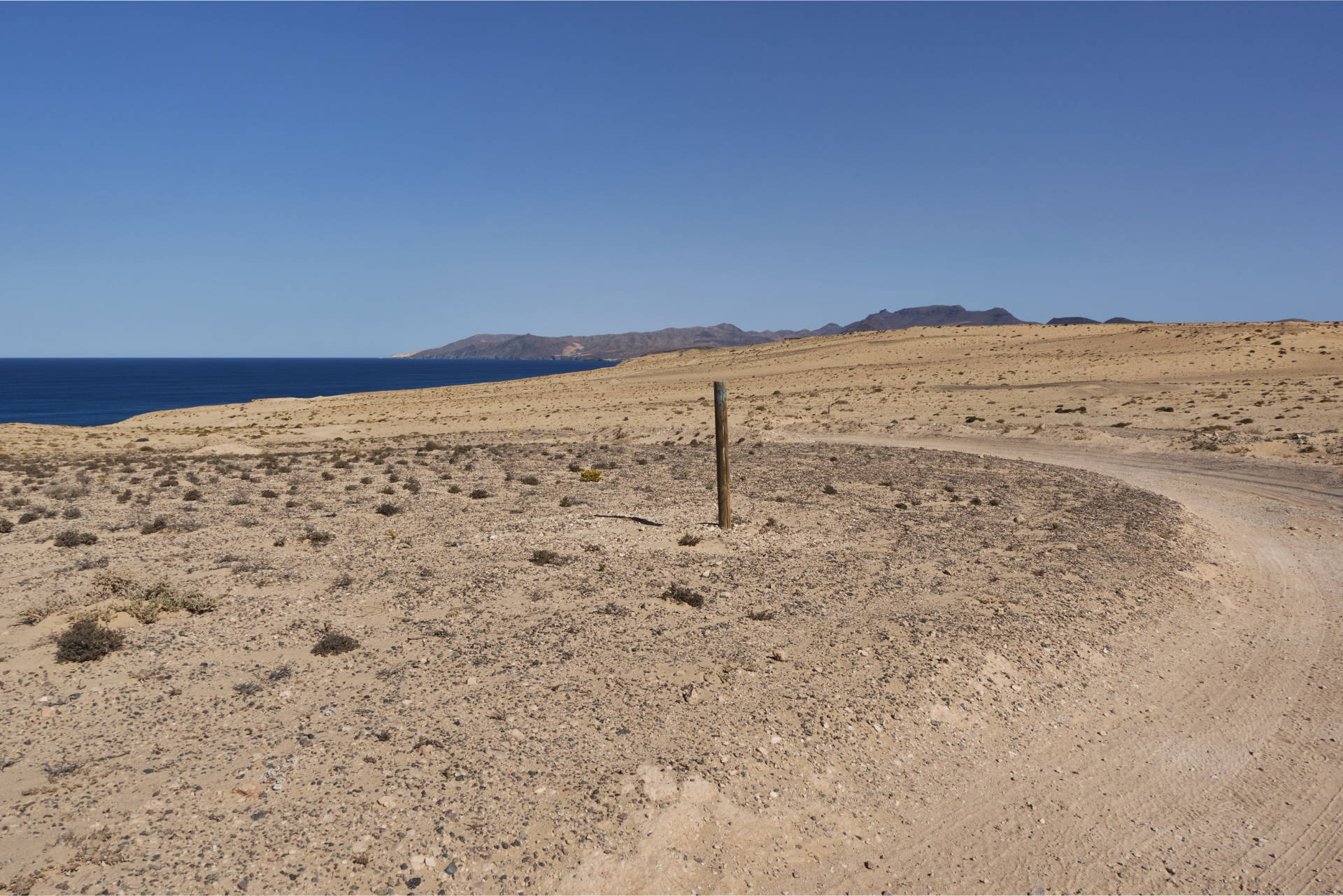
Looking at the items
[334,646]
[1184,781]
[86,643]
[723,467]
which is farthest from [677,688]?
[723,467]

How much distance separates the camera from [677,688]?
25.9 ft

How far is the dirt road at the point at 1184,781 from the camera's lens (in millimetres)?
5578

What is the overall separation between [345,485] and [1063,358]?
59.3 metres

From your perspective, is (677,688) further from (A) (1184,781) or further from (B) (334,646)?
(A) (1184,781)

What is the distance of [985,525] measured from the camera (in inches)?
590

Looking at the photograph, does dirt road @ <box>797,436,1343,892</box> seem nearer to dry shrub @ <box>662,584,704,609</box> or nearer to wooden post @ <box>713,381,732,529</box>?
dry shrub @ <box>662,584,704,609</box>

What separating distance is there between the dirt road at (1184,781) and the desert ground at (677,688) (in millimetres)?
34

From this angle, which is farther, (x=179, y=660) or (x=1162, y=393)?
(x=1162, y=393)

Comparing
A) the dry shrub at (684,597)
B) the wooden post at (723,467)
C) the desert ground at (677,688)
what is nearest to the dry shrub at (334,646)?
the desert ground at (677,688)

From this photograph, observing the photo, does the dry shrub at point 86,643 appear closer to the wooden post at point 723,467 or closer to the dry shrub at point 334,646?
the dry shrub at point 334,646

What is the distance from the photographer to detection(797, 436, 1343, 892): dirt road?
18.3 ft

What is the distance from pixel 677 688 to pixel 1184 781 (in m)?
4.77

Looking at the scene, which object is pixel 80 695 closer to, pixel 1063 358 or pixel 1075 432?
pixel 1075 432

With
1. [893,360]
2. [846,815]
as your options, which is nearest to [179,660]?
[846,815]
